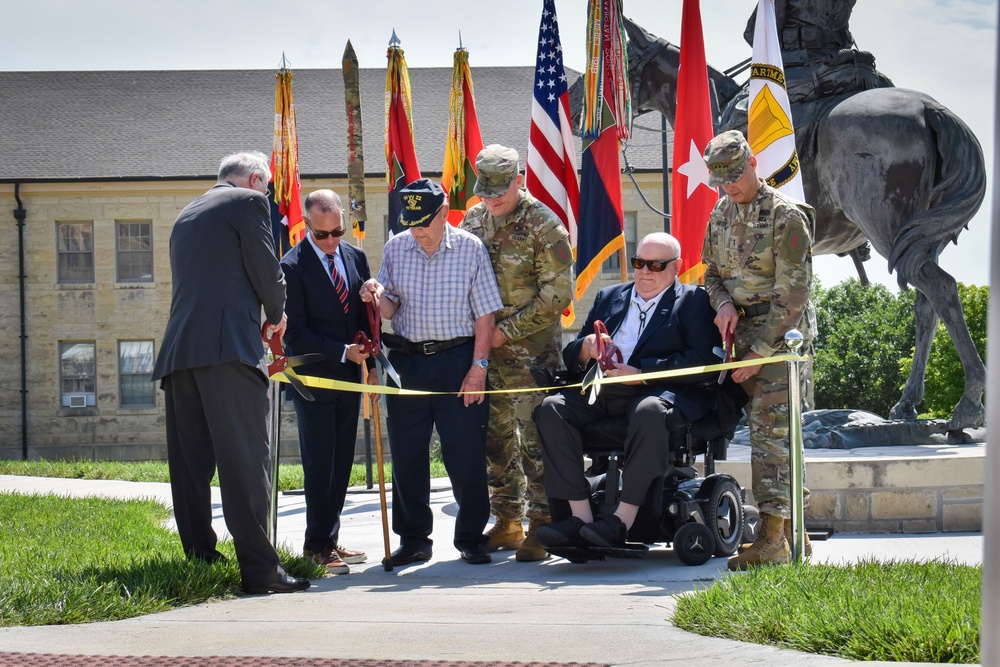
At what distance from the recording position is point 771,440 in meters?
6.03

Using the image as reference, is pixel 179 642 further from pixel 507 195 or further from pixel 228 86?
pixel 228 86

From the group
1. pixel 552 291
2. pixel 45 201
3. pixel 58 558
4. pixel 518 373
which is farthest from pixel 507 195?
pixel 45 201

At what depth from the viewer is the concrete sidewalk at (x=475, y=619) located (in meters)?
3.91

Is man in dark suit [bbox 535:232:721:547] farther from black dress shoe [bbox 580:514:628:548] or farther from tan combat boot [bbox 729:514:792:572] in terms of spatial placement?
tan combat boot [bbox 729:514:792:572]

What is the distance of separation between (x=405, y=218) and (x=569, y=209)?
322cm

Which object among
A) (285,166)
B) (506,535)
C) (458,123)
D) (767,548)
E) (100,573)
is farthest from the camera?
(285,166)

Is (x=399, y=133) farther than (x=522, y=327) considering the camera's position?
Yes

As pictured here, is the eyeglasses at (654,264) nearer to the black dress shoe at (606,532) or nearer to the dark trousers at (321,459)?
the black dress shoe at (606,532)

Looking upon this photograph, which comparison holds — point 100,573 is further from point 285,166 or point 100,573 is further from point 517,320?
point 285,166

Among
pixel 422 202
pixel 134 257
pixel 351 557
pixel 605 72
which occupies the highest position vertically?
pixel 134 257

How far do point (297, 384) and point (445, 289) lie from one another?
0.99 metres

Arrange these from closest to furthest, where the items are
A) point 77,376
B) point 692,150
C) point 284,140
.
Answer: point 692,150 → point 284,140 → point 77,376

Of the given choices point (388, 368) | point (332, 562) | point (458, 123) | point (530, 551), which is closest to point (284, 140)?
point (458, 123)

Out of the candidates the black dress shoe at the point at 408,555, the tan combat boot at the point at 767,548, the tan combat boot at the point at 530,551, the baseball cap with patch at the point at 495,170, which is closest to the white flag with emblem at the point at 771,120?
the baseball cap with patch at the point at 495,170
